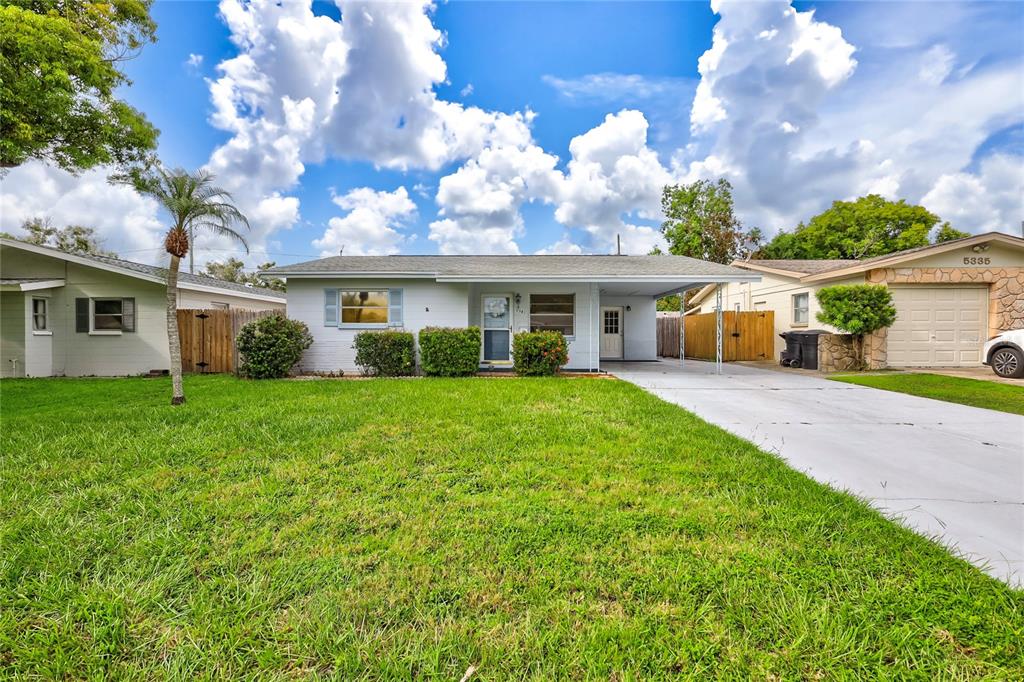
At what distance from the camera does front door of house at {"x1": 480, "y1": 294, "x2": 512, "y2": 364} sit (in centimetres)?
1155

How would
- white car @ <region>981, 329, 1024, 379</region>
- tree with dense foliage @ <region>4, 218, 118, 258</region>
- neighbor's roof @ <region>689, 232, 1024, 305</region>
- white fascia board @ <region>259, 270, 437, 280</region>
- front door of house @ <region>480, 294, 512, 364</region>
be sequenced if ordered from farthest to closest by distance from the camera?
1. tree with dense foliage @ <region>4, 218, 118, 258</region>
2. front door of house @ <region>480, 294, 512, 364</region>
3. neighbor's roof @ <region>689, 232, 1024, 305</region>
4. white fascia board @ <region>259, 270, 437, 280</region>
5. white car @ <region>981, 329, 1024, 379</region>

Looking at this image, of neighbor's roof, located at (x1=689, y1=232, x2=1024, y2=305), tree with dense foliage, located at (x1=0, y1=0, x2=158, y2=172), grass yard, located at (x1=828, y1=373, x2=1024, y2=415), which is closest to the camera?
grass yard, located at (x1=828, y1=373, x2=1024, y2=415)

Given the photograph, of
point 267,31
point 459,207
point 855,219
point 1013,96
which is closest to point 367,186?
point 459,207

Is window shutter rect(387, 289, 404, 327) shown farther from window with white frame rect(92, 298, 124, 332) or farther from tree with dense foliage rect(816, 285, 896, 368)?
tree with dense foliage rect(816, 285, 896, 368)

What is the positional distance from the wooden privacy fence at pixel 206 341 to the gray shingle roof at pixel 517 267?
8.88 ft

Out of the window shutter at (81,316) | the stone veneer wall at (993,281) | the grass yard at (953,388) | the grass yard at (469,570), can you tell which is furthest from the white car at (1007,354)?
the window shutter at (81,316)

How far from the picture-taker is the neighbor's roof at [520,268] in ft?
33.1

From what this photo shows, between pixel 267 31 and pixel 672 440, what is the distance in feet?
47.3

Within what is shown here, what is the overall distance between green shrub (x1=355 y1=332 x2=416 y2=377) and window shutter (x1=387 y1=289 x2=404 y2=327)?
3.08ft

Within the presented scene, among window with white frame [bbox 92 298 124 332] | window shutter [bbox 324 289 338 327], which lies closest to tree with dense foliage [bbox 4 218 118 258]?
window with white frame [bbox 92 298 124 332]

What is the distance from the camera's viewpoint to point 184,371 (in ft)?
37.1

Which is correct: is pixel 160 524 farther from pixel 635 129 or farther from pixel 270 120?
pixel 635 129

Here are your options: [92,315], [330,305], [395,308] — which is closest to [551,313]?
[395,308]

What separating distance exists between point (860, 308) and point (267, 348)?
15.3 m
